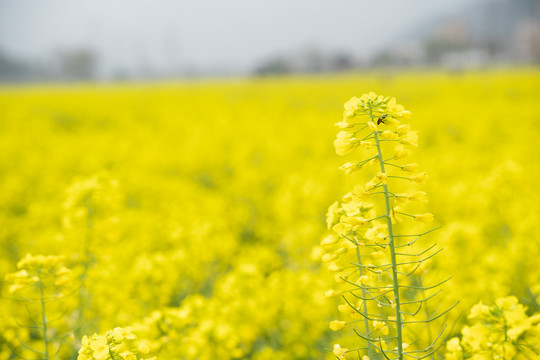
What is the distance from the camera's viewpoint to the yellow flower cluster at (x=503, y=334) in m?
1.29

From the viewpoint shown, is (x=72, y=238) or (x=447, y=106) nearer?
(x=72, y=238)

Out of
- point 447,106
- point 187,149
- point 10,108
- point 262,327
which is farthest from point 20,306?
point 10,108

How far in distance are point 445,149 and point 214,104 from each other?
1170cm

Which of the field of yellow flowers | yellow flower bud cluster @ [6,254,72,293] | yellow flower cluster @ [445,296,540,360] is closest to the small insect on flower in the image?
the field of yellow flowers

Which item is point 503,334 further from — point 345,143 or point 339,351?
point 345,143

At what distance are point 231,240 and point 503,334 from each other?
12.0 ft

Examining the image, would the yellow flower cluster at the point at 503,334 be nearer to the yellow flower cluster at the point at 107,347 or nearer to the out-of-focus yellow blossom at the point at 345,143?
the out-of-focus yellow blossom at the point at 345,143

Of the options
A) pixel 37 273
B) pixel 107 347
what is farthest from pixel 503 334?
pixel 37 273

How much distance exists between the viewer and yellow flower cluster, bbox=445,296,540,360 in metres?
1.29

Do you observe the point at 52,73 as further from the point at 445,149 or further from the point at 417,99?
the point at 445,149

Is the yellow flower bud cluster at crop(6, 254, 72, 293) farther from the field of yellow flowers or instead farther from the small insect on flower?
the small insect on flower

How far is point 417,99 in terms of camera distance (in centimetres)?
1755

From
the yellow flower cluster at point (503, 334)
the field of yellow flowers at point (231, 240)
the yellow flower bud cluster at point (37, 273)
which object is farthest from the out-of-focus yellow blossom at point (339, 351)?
the yellow flower bud cluster at point (37, 273)

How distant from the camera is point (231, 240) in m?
4.81
